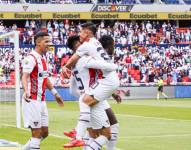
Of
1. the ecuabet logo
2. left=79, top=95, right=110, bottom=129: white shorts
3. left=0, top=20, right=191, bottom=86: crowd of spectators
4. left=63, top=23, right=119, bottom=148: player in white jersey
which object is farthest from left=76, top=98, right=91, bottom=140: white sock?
the ecuabet logo

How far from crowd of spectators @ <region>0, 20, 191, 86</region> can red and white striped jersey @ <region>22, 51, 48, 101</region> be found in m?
29.8

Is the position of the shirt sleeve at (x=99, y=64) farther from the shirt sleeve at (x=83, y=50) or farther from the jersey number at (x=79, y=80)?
the jersey number at (x=79, y=80)

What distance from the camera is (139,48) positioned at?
50156 mm

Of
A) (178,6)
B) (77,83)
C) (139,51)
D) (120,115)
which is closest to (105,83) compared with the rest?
→ (77,83)

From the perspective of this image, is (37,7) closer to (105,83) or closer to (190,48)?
(190,48)

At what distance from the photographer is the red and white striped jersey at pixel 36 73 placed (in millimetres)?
11289

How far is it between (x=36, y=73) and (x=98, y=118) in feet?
4.60

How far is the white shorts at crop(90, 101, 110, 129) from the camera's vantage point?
11.0 meters

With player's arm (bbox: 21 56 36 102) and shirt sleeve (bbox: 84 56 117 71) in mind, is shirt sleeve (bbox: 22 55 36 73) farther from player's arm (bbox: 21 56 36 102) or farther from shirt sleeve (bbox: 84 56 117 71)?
shirt sleeve (bbox: 84 56 117 71)

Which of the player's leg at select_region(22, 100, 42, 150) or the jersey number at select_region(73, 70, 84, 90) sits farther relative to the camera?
the jersey number at select_region(73, 70, 84, 90)

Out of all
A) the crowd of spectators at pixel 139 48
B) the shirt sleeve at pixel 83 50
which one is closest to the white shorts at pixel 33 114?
the shirt sleeve at pixel 83 50

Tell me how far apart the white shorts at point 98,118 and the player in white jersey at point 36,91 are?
0.96m

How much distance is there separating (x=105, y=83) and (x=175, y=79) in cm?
3647

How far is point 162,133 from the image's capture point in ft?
59.3
